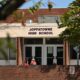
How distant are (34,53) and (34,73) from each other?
14.8 m

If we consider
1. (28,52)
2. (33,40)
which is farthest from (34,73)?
(33,40)

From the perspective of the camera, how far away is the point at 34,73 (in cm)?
2709

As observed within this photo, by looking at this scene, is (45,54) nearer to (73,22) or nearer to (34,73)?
(34,73)

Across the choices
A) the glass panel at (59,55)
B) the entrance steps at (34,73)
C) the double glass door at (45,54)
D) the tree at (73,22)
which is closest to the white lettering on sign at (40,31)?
the double glass door at (45,54)

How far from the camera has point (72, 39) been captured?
2542 cm

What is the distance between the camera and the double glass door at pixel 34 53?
41.4 meters

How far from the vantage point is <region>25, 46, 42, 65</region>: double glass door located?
136 feet

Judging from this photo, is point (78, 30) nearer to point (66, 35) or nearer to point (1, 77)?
point (66, 35)

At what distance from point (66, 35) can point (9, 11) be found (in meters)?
23.9

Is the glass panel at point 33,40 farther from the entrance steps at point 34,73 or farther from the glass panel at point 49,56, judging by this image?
the entrance steps at point 34,73

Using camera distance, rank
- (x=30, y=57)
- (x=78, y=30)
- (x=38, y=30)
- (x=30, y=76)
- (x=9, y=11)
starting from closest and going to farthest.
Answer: (x=9, y=11) → (x=78, y=30) → (x=30, y=76) → (x=38, y=30) → (x=30, y=57)

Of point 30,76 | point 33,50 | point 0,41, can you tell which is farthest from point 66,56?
point 0,41

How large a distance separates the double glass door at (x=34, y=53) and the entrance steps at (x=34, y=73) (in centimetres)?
1384

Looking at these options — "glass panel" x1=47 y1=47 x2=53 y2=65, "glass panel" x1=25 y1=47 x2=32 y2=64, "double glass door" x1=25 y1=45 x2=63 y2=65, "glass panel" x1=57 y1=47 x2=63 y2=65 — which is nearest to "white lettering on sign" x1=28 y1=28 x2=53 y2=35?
"double glass door" x1=25 y1=45 x2=63 y2=65
